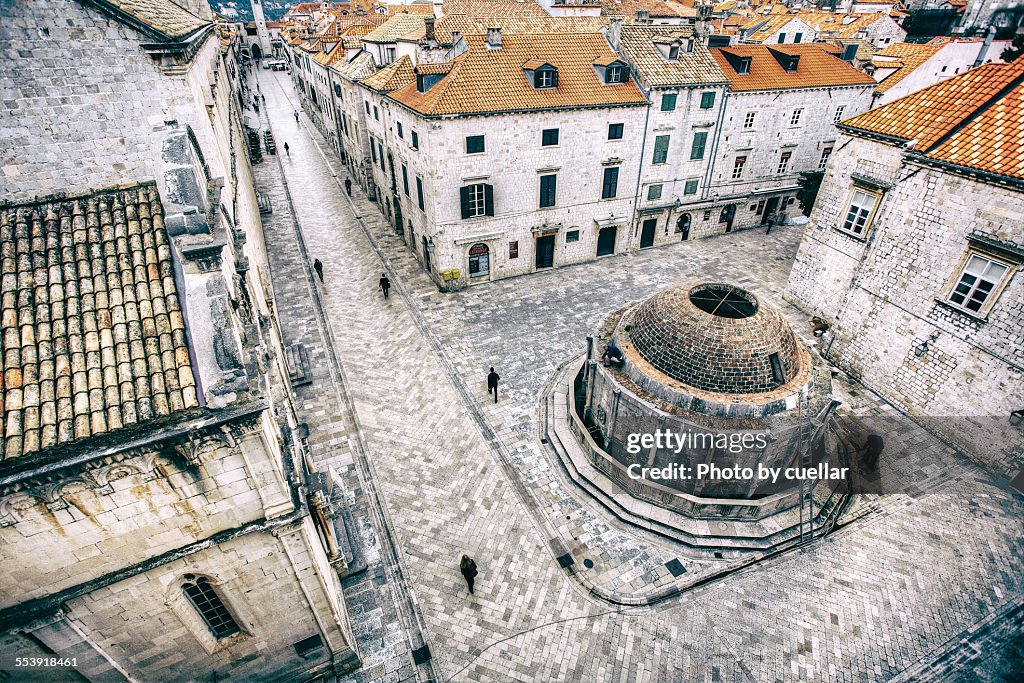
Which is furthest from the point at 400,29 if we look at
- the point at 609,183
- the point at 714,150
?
the point at 714,150

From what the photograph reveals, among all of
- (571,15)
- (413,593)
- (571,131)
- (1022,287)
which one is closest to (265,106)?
(571,15)

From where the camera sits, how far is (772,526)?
14.3 m

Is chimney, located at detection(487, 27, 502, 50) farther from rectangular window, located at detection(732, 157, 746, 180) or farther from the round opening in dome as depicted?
the round opening in dome

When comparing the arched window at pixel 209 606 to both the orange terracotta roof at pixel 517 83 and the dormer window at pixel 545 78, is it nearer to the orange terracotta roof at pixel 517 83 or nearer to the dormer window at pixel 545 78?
the orange terracotta roof at pixel 517 83

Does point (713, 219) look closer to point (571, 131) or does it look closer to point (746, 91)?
point (746, 91)

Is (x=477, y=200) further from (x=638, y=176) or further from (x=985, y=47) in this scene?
(x=985, y=47)

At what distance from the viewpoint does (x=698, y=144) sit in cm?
2789

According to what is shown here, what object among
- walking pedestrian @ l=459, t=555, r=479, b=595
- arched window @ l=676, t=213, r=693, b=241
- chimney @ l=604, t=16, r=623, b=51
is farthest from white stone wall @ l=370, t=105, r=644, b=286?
walking pedestrian @ l=459, t=555, r=479, b=595

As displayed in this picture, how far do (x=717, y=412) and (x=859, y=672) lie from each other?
6.64m

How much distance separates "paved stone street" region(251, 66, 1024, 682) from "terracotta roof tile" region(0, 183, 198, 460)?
8420 mm

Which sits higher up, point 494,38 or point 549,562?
point 494,38

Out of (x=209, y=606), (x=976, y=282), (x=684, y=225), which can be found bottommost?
(x=684, y=225)

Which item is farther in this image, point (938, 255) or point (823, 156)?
point (823, 156)

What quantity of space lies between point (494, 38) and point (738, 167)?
1647cm
